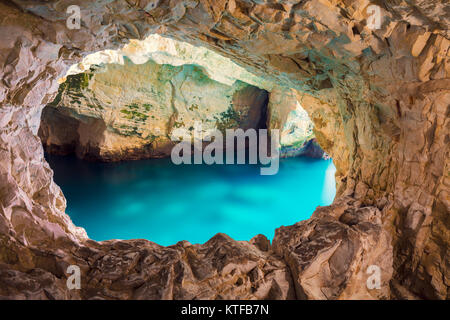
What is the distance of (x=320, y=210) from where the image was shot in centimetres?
283

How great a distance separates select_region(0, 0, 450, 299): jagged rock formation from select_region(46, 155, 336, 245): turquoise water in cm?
326

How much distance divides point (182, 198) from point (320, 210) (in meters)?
5.01

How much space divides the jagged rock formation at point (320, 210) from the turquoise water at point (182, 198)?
10.7ft

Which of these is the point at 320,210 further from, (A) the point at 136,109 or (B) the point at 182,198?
(A) the point at 136,109

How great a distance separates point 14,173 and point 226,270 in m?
1.97

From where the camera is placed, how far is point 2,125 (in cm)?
191

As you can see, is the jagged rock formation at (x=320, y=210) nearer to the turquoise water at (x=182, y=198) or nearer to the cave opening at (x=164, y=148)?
the turquoise water at (x=182, y=198)

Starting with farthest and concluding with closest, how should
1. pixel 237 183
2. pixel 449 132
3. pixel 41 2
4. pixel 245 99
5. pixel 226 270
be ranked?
pixel 245 99 < pixel 237 183 < pixel 449 132 < pixel 226 270 < pixel 41 2

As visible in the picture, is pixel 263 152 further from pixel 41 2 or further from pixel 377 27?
pixel 41 2

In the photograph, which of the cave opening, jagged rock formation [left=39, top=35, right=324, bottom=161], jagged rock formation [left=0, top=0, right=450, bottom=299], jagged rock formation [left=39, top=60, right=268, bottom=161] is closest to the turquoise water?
the cave opening

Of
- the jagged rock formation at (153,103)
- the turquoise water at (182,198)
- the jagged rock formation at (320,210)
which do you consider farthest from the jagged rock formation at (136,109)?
the jagged rock formation at (320,210)

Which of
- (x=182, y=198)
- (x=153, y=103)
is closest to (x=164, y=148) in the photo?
(x=153, y=103)
